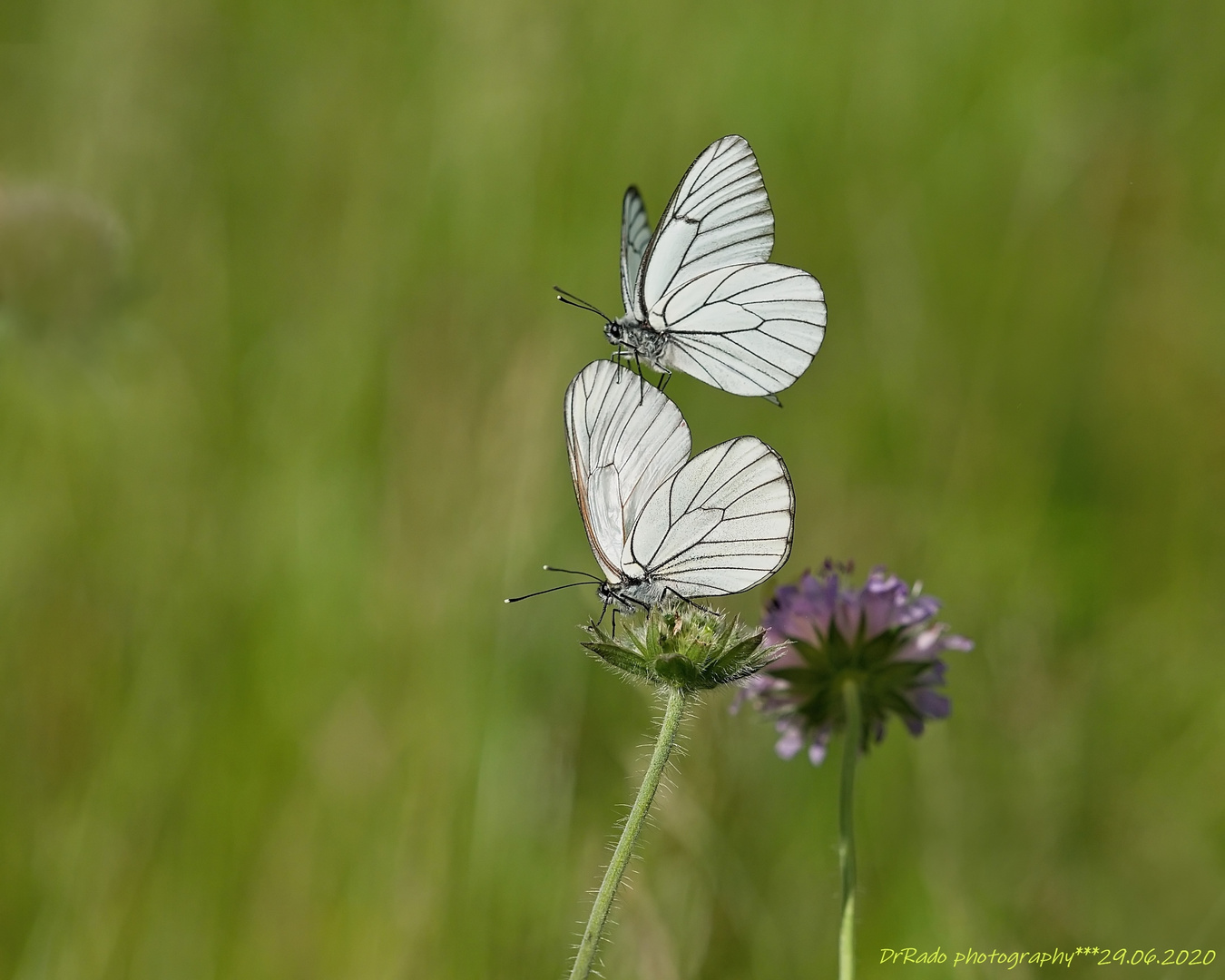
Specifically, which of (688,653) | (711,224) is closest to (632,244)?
(711,224)

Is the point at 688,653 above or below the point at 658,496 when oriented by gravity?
below

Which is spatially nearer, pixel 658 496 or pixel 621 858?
pixel 621 858

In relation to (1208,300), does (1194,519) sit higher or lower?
lower

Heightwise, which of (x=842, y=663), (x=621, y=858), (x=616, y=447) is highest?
(x=616, y=447)

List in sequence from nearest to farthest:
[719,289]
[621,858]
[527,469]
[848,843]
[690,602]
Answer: [621,858] < [848,843] < [690,602] < [719,289] < [527,469]

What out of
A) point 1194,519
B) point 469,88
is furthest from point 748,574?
point 469,88

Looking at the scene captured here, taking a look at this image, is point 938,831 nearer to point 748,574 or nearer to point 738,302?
point 748,574

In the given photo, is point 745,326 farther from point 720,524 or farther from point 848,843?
point 848,843

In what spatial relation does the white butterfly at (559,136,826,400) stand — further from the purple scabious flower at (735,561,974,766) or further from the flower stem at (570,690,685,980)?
the flower stem at (570,690,685,980)
